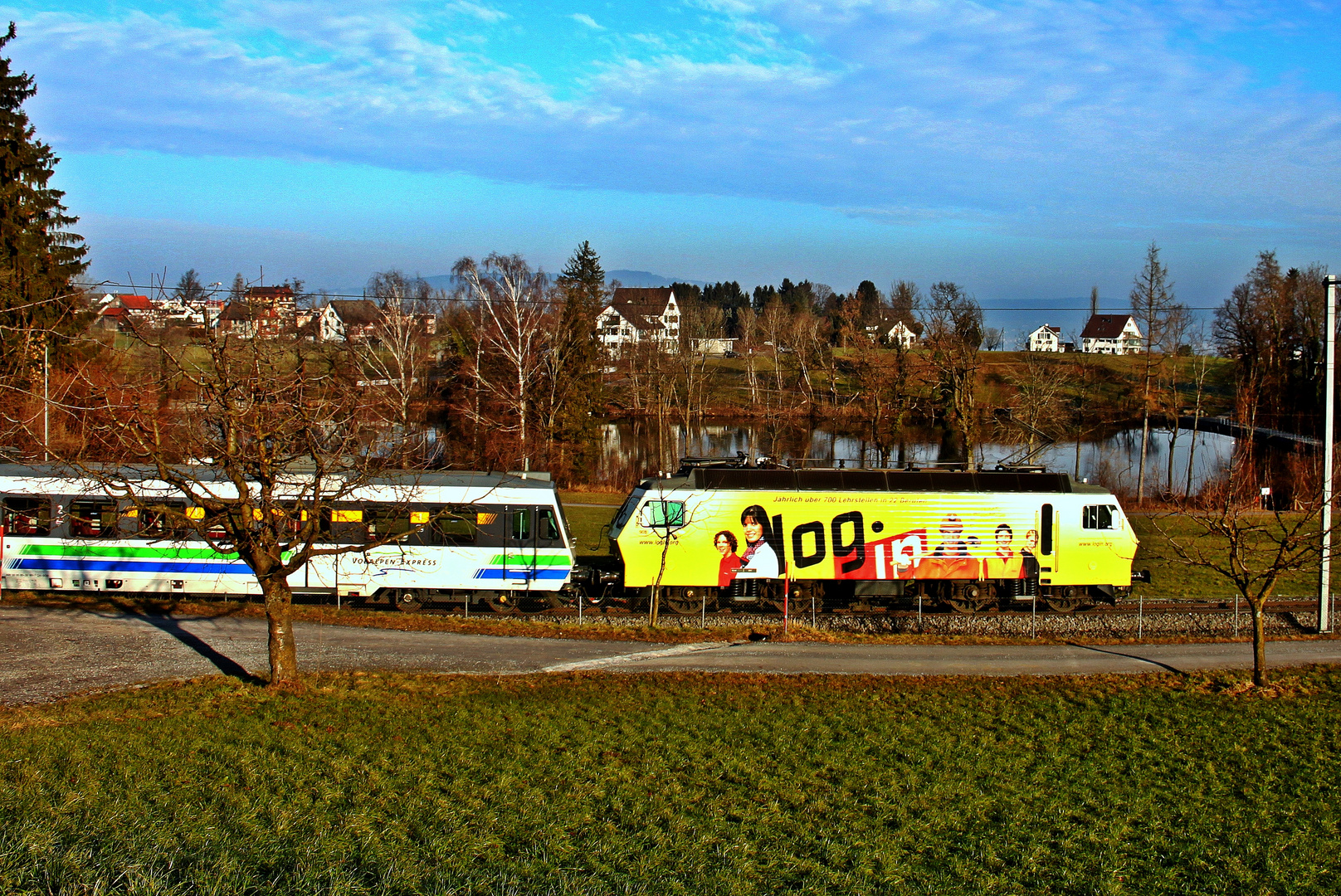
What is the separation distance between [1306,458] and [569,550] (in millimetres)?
38537

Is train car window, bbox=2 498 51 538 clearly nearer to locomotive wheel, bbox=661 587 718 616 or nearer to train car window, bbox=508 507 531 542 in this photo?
train car window, bbox=508 507 531 542

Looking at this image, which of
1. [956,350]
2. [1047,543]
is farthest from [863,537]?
[956,350]

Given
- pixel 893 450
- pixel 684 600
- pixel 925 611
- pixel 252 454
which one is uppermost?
pixel 893 450

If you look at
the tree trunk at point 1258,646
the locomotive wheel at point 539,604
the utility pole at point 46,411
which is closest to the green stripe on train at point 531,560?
the locomotive wheel at point 539,604

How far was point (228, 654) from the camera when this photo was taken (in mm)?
17594

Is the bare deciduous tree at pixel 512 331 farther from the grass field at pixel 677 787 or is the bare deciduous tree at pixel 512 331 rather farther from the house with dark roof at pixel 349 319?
the grass field at pixel 677 787

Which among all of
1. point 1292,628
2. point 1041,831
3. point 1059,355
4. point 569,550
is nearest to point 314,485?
point 569,550

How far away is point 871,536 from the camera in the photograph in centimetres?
2231

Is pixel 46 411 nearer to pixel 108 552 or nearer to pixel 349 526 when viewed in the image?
pixel 108 552

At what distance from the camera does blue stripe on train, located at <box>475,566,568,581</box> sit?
21.4 metres

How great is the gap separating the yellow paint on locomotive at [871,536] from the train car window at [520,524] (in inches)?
83.8

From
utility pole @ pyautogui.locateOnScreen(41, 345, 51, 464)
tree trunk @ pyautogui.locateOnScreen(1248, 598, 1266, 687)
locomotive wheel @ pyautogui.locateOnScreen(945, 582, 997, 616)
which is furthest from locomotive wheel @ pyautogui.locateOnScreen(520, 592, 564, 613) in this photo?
tree trunk @ pyautogui.locateOnScreen(1248, 598, 1266, 687)

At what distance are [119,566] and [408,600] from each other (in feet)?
20.8

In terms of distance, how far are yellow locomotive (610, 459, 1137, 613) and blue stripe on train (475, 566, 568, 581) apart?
1570mm
